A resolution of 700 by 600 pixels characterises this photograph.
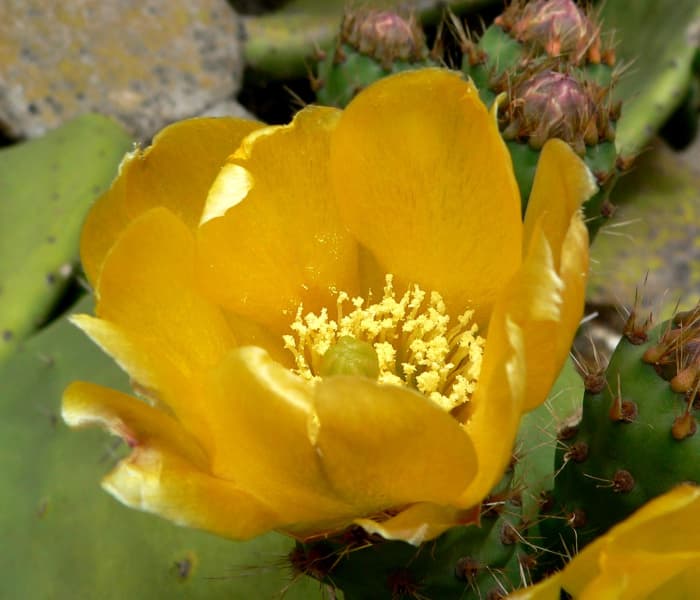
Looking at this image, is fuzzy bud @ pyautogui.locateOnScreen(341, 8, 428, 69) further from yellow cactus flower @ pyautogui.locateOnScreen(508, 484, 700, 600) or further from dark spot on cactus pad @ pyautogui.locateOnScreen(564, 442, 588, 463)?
yellow cactus flower @ pyautogui.locateOnScreen(508, 484, 700, 600)

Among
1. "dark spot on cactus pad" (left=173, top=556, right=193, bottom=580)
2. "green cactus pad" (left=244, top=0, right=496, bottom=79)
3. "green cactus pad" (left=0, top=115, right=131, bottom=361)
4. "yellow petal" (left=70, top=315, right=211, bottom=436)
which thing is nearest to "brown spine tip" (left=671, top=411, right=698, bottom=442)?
"yellow petal" (left=70, top=315, right=211, bottom=436)

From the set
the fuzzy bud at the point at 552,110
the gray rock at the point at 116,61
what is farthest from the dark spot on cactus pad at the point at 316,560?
the gray rock at the point at 116,61

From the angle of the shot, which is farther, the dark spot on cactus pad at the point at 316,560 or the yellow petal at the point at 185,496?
the dark spot on cactus pad at the point at 316,560

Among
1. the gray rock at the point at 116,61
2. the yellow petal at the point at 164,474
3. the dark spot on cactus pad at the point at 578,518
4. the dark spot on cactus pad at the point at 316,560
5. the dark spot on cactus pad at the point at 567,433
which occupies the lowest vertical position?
the gray rock at the point at 116,61

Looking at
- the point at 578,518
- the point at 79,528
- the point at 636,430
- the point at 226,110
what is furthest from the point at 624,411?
the point at 226,110

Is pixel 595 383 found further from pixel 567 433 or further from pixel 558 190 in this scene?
pixel 558 190

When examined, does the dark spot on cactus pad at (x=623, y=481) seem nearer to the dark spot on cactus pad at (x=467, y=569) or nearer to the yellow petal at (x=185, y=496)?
the dark spot on cactus pad at (x=467, y=569)
